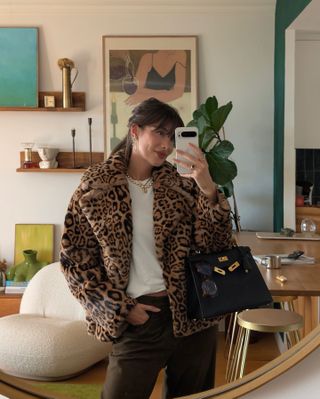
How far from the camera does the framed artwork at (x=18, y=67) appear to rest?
201cm

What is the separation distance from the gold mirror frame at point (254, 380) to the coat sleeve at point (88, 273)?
16 cm

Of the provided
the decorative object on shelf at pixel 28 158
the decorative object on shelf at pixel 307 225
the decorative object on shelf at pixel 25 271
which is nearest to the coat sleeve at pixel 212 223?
the decorative object on shelf at pixel 307 225

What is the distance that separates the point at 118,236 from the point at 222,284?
159 millimetres

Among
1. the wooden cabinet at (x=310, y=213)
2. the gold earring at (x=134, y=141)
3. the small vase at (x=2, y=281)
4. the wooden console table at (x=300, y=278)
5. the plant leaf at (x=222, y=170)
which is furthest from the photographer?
the plant leaf at (x=222, y=170)

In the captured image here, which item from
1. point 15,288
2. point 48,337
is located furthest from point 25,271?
point 48,337

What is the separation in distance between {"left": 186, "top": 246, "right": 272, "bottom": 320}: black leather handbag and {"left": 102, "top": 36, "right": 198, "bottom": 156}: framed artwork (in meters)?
1.33

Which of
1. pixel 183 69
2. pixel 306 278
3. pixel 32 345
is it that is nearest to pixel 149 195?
pixel 32 345

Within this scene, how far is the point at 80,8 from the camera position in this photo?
1.98m

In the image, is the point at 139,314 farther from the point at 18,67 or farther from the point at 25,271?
the point at 18,67

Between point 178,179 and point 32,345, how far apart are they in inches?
11.6

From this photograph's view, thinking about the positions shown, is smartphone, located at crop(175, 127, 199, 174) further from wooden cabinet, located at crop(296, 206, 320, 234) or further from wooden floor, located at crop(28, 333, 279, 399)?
wooden floor, located at crop(28, 333, 279, 399)

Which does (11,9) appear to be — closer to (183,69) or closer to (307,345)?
(183,69)

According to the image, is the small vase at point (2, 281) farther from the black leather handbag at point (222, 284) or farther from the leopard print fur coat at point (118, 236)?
the black leather handbag at point (222, 284)

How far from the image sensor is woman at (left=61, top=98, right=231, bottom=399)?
2.26 feet
